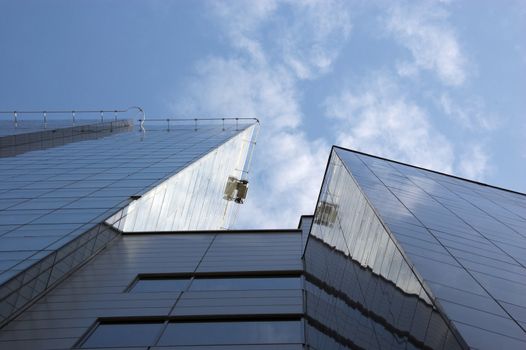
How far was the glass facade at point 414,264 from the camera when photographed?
12.5 metres

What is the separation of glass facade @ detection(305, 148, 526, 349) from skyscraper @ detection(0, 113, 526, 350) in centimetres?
6

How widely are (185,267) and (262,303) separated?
19.3 feet

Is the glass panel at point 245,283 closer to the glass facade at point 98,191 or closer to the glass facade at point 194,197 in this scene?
the glass facade at point 98,191

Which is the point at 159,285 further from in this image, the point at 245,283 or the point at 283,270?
the point at 283,270

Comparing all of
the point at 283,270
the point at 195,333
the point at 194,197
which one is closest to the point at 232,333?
the point at 195,333

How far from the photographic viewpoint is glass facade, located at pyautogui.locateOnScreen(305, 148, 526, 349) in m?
12.5

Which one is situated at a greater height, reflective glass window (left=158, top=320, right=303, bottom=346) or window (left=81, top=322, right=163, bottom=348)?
reflective glass window (left=158, top=320, right=303, bottom=346)

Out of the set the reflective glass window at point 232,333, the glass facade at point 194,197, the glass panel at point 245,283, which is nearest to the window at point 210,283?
the glass panel at point 245,283

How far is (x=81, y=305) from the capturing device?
73.4 ft

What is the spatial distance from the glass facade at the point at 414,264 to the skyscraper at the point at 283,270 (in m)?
0.06

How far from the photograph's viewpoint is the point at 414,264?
1428cm

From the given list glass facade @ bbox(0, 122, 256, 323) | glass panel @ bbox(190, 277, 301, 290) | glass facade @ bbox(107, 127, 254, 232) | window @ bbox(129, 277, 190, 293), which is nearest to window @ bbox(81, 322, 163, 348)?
glass facade @ bbox(0, 122, 256, 323)

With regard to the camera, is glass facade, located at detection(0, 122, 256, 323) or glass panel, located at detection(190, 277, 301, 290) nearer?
glass facade, located at detection(0, 122, 256, 323)

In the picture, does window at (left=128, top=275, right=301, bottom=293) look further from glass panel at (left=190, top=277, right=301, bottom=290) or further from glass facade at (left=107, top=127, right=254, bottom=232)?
glass facade at (left=107, top=127, right=254, bottom=232)
